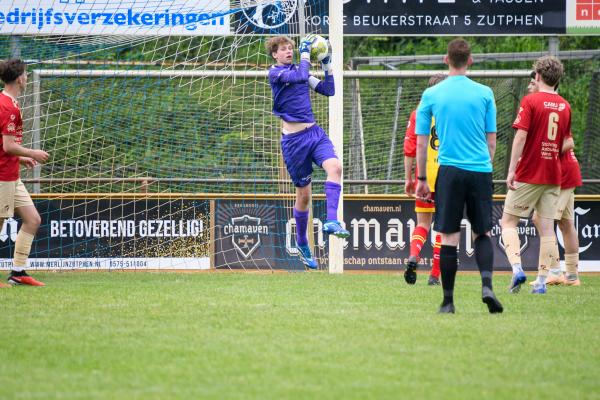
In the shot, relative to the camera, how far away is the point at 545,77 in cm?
924

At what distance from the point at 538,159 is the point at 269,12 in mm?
5216

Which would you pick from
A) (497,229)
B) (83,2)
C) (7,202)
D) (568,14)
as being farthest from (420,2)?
(7,202)

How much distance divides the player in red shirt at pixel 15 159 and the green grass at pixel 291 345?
40.0 inches

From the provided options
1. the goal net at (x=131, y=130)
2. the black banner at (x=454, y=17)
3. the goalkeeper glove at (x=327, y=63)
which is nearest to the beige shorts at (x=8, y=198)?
the goal net at (x=131, y=130)

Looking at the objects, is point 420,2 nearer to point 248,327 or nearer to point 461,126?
point 461,126

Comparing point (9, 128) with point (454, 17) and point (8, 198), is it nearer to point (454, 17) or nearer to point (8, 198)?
point (8, 198)

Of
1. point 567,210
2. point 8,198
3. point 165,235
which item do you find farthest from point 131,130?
point 567,210

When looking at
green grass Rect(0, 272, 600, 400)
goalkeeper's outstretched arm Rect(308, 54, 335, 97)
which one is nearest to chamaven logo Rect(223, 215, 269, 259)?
goalkeeper's outstretched arm Rect(308, 54, 335, 97)

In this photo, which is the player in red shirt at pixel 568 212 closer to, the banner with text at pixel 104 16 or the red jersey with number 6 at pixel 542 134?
the red jersey with number 6 at pixel 542 134

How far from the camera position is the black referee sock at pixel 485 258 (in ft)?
24.9

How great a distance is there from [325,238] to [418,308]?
5.21m

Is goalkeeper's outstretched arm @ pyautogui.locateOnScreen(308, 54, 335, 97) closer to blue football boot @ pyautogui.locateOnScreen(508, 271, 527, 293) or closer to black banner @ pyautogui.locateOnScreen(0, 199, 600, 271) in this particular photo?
blue football boot @ pyautogui.locateOnScreen(508, 271, 527, 293)

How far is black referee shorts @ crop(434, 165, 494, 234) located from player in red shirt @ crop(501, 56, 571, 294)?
1745 mm

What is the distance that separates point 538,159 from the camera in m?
9.44
